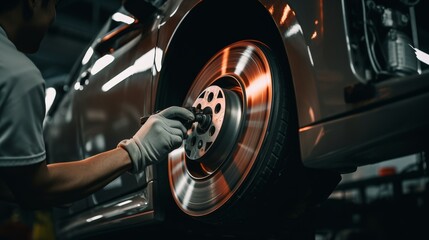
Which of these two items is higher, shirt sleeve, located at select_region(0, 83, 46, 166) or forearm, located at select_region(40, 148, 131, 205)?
shirt sleeve, located at select_region(0, 83, 46, 166)

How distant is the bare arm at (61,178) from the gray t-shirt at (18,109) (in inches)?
1.6

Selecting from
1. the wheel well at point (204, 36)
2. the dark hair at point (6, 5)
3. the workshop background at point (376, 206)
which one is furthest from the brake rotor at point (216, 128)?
the dark hair at point (6, 5)

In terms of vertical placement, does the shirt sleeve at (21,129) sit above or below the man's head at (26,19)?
below

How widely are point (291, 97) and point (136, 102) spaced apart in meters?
0.68

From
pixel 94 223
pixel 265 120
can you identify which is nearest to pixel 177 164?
pixel 265 120

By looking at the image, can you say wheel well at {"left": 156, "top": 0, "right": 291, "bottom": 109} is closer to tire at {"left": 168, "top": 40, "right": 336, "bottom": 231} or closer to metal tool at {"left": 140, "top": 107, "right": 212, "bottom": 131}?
tire at {"left": 168, "top": 40, "right": 336, "bottom": 231}

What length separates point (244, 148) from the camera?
4.67 ft

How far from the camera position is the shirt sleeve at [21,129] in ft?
3.84

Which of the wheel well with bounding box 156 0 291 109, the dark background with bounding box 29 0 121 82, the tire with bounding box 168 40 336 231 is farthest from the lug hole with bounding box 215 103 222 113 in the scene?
the dark background with bounding box 29 0 121 82

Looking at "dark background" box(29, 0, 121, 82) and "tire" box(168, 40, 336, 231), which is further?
"dark background" box(29, 0, 121, 82)

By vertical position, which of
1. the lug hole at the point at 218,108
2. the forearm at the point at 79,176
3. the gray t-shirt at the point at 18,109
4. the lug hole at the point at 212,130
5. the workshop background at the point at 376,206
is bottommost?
the workshop background at the point at 376,206

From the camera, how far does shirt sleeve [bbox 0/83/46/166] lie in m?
1.17

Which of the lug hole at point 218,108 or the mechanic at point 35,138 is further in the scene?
the lug hole at point 218,108

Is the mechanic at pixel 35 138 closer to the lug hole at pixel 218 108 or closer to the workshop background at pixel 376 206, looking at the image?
the lug hole at pixel 218 108
